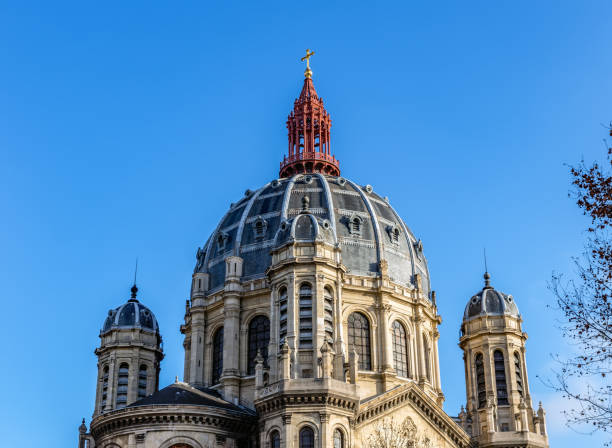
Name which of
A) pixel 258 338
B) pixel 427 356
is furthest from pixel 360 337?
pixel 258 338

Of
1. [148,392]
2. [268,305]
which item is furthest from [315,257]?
[148,392]

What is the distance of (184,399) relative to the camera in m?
51.4

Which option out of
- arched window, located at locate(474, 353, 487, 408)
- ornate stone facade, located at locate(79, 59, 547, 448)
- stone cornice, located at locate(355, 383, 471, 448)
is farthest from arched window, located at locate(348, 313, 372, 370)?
arched window, located at locate(474, 353, 487, 408)

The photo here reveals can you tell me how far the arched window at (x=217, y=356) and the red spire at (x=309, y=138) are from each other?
16611 millimetres

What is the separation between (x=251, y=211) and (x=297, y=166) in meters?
7.95

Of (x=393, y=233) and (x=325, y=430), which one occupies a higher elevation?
(x=393, y=233)

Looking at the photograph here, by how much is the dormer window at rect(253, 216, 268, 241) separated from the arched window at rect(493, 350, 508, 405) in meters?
19.0

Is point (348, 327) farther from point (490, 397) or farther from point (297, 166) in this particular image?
point (297, 166)

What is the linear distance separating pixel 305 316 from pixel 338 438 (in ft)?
24.8

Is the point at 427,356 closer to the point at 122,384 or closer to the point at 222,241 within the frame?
the point at 222,241

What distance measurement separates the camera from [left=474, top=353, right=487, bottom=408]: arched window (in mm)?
63219

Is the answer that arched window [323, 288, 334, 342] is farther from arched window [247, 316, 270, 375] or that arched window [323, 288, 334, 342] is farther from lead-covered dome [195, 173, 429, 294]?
lead-covered dome [195, 173, 429, 294]

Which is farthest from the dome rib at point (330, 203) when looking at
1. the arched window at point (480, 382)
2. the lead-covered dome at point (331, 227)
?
the arched window at point (480, 382)

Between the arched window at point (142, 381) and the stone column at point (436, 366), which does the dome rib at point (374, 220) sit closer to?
the stone column at point (436, 366)
